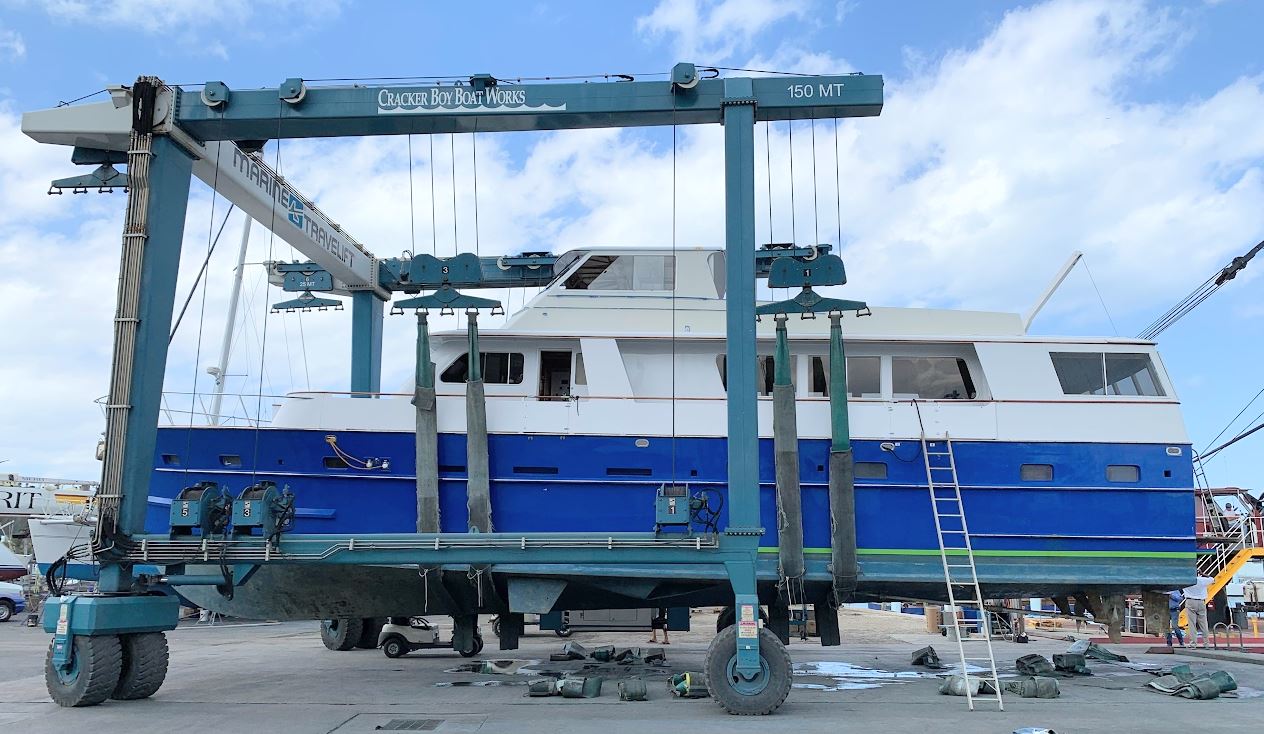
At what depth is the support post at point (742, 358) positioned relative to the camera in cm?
867

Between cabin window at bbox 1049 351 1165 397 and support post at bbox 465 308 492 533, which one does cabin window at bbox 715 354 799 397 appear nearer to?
support post at bbox 465 308 492 533

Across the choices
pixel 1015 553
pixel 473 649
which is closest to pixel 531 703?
pixel 473 649

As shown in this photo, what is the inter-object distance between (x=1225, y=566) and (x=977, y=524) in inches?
153

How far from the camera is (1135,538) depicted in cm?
1103

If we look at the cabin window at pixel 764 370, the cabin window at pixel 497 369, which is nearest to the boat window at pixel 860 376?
the cabin window at pixel 764 370

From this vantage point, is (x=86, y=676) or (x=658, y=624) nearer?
(x=86, y=676)

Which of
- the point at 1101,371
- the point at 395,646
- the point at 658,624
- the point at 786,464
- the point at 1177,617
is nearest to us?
the point at 786,464

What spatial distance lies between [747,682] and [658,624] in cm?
614

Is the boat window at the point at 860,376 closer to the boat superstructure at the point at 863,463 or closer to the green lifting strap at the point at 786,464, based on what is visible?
the boat superstructure at the point at 863,463

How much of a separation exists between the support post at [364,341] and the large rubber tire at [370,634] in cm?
401

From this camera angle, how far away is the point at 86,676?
878 cm

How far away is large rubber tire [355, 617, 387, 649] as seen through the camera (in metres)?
15.3

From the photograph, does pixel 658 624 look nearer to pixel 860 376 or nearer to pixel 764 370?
pixel 764 370

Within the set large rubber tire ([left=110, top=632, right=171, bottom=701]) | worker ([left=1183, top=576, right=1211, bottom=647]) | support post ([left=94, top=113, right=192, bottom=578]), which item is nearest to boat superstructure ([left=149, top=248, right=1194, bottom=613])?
support post ([left=94, top=113, right=192, bottom=578])
